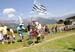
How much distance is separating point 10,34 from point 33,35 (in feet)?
9.02

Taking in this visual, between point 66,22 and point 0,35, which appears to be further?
point 66,22

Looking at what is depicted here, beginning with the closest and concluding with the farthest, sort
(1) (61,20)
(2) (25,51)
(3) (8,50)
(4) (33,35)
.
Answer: (2) (25,51)
(3) (8,50)
(4) (33,35)
(1) (61,20)

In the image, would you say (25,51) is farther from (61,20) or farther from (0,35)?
(61,20)

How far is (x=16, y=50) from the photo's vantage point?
2058cm

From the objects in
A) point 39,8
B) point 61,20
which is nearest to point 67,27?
point 61,20

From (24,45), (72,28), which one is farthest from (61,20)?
(24,45)

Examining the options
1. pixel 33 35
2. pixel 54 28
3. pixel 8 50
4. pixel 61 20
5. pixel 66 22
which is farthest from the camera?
pixel 61 20

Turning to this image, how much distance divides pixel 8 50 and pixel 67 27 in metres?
23.4

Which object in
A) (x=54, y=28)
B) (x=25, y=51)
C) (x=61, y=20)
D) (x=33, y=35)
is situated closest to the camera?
(x=25, y=51)

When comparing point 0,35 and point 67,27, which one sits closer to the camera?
point 0,35

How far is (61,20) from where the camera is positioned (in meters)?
53.6

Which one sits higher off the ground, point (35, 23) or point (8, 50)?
point (35, 23)

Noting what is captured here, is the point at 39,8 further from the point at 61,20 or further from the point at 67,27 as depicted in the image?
the point at 61,20

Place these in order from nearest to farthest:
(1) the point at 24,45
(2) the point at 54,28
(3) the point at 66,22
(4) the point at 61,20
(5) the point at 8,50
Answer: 1. (5) the point at 8,50
2. (1) the point at 24,45
3. (2) the point at 54,28
4. (3) the point at 66,22
5. (4) the point at 61,20
